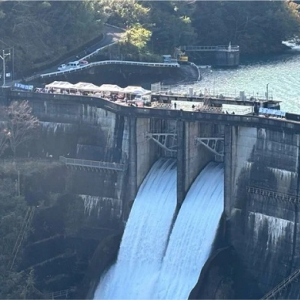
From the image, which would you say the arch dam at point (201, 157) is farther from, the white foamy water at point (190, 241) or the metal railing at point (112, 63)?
the metal railing at point (112, 63)

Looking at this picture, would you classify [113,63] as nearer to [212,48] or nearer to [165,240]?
[212,48]

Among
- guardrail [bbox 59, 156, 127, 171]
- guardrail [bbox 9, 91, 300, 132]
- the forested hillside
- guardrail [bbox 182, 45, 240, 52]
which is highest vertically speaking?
the forested hillside

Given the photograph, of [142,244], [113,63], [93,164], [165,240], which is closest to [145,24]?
[113,63]

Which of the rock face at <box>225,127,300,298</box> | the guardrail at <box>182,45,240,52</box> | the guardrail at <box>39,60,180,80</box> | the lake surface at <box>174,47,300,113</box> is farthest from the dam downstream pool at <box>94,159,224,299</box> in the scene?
the guardrail at <box>182,45,240,52</box>

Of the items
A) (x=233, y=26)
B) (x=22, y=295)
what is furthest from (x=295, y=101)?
(x=233, y=26)

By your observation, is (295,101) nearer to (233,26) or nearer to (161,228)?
(161,228)

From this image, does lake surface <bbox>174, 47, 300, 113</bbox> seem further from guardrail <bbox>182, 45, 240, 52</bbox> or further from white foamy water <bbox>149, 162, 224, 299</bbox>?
white foamy water <bbox>149, 162, 224, 299</bbox>
